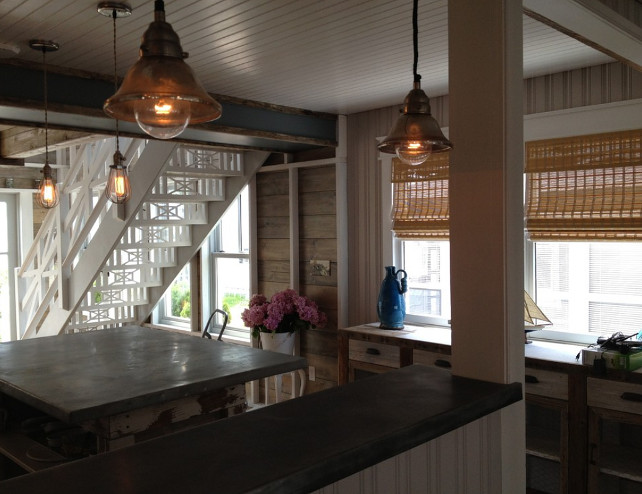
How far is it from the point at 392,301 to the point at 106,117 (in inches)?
86.1

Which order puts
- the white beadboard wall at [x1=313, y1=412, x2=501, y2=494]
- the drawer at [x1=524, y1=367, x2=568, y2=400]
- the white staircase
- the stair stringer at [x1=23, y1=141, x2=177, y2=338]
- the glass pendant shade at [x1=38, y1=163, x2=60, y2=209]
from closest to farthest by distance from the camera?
1. the white beadboard wall at [x1=313, y1=412, x2=501, y2=494]
2. the drawer at [x1=524, y1=367, x2=568, y2=400]
3. the glass pendant shade at [x1=38, y1=163, x2=60, y2=209]
4. the stair stringer at [x1=23, y1=141, x2=177, y2=338]
5. the white staircase

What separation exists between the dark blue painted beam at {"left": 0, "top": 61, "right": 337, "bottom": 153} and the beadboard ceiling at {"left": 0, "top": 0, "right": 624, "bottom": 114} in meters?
0.11

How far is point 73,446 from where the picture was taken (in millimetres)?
2863

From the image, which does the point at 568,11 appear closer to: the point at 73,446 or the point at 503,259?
the point at 503,259

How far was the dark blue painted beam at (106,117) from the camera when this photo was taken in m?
3.20

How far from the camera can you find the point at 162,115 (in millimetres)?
1594

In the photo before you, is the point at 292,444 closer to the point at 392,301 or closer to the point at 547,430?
the point at 547,430

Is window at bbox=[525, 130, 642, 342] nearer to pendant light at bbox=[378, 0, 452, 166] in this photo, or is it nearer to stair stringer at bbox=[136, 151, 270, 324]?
pendant light at bbox=[378, 0, 452, 166]

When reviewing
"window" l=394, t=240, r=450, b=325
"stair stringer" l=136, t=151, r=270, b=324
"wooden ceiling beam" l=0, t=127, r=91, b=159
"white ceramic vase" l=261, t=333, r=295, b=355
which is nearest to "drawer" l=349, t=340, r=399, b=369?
"window" l=394, t=240, r=450, b=325

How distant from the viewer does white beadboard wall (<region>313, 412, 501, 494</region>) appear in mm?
1368

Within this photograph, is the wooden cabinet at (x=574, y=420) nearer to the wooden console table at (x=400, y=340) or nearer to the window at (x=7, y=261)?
the wooden console table at (x=400, y=340)

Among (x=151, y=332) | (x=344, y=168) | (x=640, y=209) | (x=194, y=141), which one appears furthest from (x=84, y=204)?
(x=640, y=209)

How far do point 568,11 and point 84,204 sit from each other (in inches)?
176

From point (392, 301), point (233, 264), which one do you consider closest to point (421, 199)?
point (392, 301)
